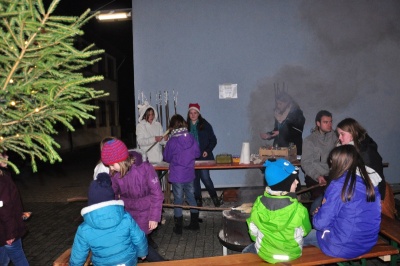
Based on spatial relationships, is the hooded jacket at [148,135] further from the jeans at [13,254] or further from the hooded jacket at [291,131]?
the jeans at [13,254]

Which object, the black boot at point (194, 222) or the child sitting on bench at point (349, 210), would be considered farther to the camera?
the black boot at point (194, 222)

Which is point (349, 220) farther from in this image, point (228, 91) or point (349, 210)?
point (228, 91)

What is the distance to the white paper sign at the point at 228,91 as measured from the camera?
8.48 metres

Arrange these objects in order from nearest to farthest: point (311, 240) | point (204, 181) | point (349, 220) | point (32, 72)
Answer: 1. point (32, 72)
2. point (349, 220)
3. point (311, 240)
4. point (204, 181)

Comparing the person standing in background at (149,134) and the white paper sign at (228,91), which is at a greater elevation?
the white paper sign at (228,91)

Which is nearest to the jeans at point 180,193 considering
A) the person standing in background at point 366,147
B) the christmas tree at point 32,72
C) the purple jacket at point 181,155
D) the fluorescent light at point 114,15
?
the purple jacket at point 181,155

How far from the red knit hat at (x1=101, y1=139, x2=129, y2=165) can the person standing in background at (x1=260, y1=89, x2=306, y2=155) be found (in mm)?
4960

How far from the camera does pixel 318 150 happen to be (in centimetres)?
607

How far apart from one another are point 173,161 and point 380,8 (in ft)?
21.2

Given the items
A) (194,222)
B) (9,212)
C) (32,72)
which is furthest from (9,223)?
(194,222)

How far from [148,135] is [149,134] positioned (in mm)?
39

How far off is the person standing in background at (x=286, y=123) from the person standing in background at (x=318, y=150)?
190cm

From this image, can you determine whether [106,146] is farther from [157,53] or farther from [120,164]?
[157,53]

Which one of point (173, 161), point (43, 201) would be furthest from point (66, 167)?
point (173, 161)
